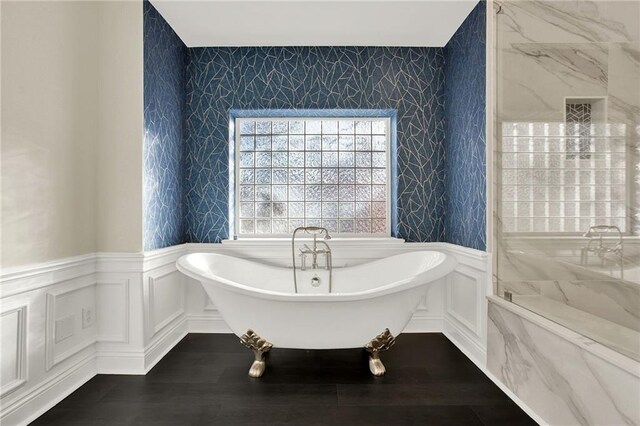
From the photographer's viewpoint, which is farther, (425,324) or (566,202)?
(425,324)

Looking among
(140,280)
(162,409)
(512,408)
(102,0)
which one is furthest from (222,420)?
(102,0)

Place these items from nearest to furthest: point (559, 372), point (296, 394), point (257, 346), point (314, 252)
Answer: point (559, 372) < point (296, 394) < point (257, 346) < point (314, 252)

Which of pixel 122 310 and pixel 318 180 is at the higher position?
pixel 318 180

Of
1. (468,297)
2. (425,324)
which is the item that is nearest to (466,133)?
(468,297)

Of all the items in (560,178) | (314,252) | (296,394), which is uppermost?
(560,178)

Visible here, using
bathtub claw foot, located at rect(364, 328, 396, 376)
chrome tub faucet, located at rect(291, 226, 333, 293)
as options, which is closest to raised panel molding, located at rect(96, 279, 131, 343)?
chrome tub faucet, located at rect(291, 226, 333, 293)

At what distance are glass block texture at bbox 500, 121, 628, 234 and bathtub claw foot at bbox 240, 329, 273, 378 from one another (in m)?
1.61

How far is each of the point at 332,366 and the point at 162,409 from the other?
101cm

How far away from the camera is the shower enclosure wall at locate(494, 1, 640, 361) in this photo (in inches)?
64.2

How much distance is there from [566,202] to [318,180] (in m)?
1.94

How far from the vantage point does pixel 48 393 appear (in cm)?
181

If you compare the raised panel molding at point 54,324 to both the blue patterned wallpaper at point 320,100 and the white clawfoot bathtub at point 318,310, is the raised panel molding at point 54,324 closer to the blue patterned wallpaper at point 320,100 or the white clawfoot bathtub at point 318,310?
the white clawfoot bathtub at point 318,310

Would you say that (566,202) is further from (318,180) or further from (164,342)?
(164,342)

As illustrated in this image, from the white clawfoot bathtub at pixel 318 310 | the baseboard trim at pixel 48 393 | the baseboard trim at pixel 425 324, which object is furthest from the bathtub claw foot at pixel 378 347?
the baseboard trim at pixel 48 393
